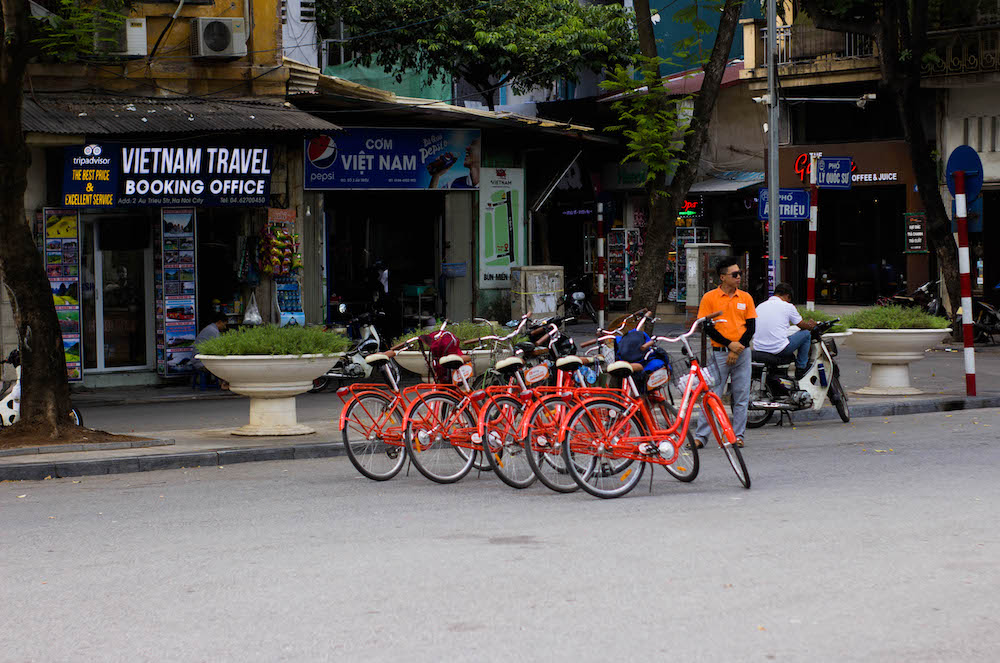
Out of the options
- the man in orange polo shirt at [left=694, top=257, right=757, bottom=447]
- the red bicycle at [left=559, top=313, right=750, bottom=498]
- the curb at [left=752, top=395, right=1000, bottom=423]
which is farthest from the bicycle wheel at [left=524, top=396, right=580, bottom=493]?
the curb at [left=752, top=395, right=1000, bottom=423]

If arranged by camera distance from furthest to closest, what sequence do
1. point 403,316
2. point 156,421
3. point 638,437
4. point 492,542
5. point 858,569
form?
point 403,316, point 156,421, point 638,437, point 492,542, point 858,569

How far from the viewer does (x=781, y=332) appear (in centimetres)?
1353

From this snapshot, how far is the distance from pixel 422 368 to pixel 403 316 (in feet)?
32.5

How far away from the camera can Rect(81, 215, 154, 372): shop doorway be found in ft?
58.7

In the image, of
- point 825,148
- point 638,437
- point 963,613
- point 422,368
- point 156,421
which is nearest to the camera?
point 963,613

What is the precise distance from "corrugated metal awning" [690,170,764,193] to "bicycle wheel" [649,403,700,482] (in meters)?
20.8

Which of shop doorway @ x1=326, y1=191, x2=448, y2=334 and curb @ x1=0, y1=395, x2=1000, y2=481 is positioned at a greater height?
shop doorway @ x1=326, y1=191, x2=448, y2=334

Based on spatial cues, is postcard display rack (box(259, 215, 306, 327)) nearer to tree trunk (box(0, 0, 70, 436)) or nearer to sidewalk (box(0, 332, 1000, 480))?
sidewalk (box(0, 332, 1000, 480))

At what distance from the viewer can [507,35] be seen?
107 ft

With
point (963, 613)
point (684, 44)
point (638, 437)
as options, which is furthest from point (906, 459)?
point (684, 44)

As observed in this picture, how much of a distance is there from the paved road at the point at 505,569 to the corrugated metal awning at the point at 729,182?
20.3 metres

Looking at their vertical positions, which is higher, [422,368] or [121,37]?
[121,37]

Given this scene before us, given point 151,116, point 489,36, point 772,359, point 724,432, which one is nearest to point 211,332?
point 151,116

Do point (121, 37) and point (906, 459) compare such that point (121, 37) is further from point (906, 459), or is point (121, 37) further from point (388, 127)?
point (906, 459)
